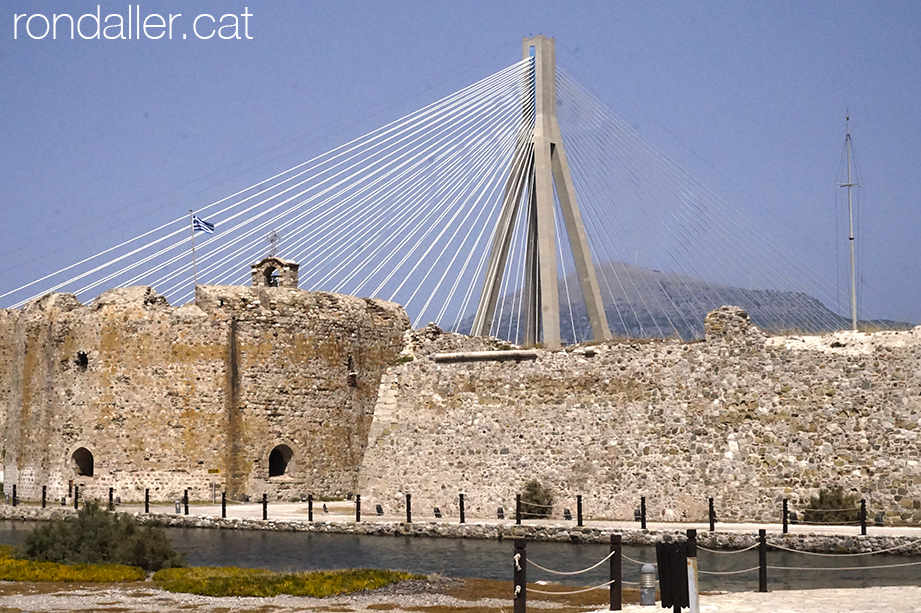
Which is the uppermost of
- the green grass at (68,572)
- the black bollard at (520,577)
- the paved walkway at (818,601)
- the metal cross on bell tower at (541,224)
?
the metal cross on bell tower at (541,224)

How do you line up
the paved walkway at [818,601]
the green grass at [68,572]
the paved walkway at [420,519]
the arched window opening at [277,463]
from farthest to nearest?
the arched window opening at [277,463] < the paved walkway at [420,519] < the green grass at [68,572] < the paved walkway at [818,601]

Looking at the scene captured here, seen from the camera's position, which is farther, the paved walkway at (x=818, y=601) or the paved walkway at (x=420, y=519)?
the paved walkway at (x=420, y=519)

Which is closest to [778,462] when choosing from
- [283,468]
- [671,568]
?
[671,568]

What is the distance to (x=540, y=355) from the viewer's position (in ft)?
66.7

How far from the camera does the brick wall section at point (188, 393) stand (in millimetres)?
26578

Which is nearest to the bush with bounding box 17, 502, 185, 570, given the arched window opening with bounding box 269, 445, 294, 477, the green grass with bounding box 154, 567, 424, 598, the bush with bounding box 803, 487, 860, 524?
the green grass with bounding box 154, 567, 424, 598

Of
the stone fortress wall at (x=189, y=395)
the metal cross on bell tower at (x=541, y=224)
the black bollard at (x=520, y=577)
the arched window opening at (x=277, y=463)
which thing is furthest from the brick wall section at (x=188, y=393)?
the black bollard at (x=520, y=577)

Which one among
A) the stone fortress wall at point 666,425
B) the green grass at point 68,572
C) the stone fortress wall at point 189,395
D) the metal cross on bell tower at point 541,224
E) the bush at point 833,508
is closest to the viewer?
the green grass at point 68,572

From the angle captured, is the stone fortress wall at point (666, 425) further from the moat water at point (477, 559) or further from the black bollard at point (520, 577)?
the black bollard at point (520, 577)

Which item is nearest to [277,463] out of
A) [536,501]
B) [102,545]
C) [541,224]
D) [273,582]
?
[541,224]

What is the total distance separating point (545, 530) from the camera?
17.7 meters

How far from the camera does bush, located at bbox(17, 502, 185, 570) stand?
1401cm

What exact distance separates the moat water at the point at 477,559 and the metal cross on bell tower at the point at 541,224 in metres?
7.20

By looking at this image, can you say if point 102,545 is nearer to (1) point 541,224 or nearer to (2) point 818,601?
(2) point 818,601
